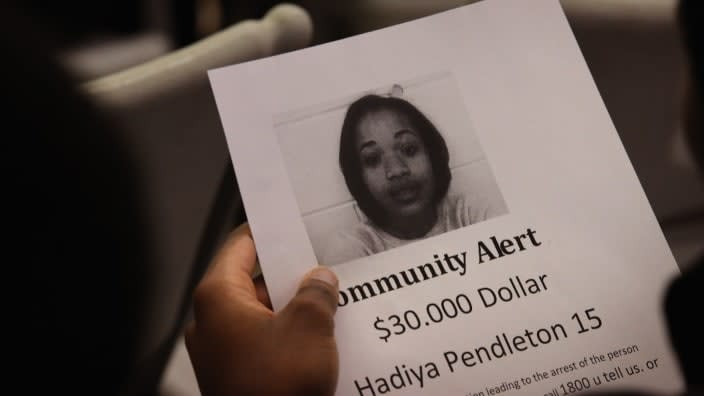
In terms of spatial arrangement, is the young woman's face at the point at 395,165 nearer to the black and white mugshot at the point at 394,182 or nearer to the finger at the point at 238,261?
the black and white mugshot at the point at 394,182

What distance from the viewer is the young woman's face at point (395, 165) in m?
0.51

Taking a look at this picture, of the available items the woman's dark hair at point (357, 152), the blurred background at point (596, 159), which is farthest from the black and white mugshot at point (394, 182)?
the blurred background at point (596, 159)

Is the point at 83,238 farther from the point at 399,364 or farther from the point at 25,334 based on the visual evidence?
the point at 399,364

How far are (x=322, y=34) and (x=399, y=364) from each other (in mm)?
805

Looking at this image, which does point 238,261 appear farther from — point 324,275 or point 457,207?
point 457,207

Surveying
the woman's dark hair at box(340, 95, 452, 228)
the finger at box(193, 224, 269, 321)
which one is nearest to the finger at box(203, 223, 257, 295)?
the finger at box(193, 224, 269, 321)

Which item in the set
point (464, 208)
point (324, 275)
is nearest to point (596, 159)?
point (464, 208)

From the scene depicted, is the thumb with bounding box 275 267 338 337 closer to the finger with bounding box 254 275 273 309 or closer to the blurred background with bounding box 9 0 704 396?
the finger with bounding box 254 275 273 309

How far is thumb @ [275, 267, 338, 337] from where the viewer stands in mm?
462

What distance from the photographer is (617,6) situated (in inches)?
25.5

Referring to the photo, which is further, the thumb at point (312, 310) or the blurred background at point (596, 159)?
the blurred background at point (596, 159)

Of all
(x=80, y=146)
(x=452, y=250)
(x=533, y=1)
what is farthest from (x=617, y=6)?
(x=80, y=146)

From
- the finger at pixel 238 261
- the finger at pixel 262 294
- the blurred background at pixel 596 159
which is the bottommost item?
the finger at pixel 262 294

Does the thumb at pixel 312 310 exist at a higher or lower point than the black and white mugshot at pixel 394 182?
lower
